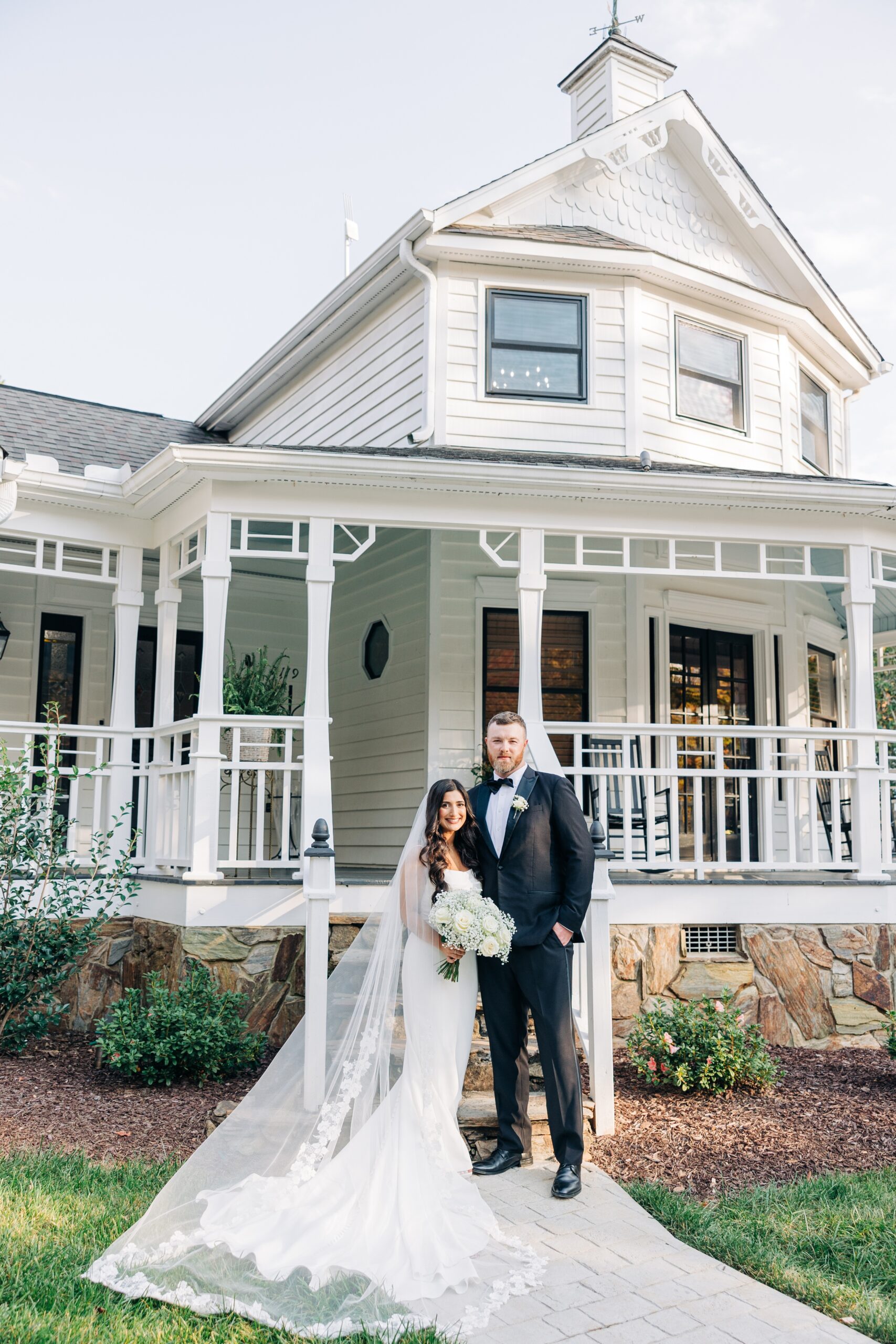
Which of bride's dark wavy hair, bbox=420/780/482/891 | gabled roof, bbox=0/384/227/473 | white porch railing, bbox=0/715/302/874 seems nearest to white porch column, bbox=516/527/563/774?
white porch railing, bbox=0/715/302/874

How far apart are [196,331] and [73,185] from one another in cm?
1647

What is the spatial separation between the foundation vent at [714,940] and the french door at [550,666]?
2310mm

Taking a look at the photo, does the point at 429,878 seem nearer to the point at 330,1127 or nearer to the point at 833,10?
the point at 330,1127

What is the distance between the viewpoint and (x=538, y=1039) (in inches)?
191

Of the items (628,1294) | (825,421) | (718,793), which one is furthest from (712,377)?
(628,1294)

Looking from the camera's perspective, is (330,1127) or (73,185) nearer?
(330,1127)

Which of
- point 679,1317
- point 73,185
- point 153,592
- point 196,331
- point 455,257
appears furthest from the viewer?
point 196,331

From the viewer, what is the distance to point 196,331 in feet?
117

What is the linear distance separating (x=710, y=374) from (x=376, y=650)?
421 centimetres

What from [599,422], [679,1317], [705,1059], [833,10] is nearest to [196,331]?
[833,10]

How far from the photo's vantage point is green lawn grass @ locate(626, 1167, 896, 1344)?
3750 millimetres

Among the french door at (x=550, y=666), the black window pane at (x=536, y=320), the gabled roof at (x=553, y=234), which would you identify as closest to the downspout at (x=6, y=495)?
the french door at (x=550, y=666)

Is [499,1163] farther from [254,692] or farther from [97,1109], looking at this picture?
[254,692]

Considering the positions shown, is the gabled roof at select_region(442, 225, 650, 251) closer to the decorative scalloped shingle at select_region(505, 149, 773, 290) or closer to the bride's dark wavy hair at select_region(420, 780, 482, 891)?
the decorative scalloped shingle at select_region(505, 149, 773, 290)
